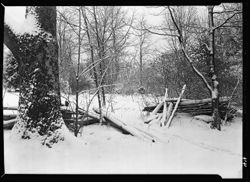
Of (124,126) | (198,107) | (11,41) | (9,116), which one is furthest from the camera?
(198,107)

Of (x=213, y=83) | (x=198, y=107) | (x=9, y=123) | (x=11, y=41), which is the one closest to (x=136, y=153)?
(x=198, y=107)

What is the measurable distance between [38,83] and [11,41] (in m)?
0.66

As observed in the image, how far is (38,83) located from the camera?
2.99 meters

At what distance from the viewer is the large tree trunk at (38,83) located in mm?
2955

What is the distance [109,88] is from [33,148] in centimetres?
138

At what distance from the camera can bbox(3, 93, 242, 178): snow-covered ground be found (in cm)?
284

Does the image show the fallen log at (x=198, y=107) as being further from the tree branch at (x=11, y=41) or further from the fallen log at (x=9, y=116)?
the tree branch at (x=11, y=41)

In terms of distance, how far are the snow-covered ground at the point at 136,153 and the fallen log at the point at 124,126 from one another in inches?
3.0

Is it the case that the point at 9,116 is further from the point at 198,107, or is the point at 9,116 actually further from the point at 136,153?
the point at 198,107

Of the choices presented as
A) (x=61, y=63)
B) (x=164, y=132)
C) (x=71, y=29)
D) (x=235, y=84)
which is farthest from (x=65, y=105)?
(x=235, y=84)

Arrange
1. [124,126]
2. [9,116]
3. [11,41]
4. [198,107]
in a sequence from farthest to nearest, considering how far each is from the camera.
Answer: [198,107]
[124,126]
[9,116]
[11,41]

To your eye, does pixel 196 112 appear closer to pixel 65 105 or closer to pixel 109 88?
pixel 109 88

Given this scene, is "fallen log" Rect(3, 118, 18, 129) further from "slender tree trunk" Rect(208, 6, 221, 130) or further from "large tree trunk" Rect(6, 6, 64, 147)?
"slender tree trunk" Rect(208, 6, 221, 130)

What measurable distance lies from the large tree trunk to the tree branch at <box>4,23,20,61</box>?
0.04 m
